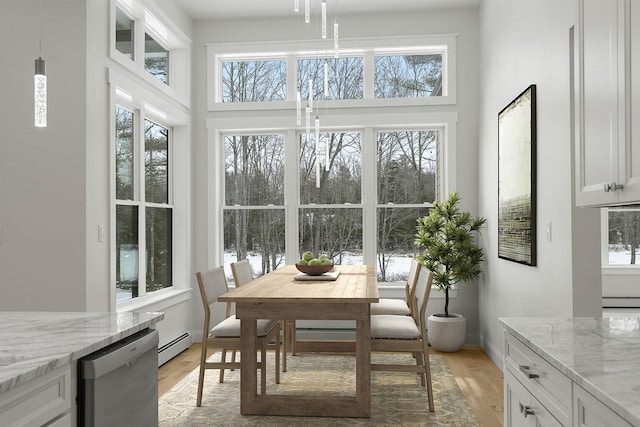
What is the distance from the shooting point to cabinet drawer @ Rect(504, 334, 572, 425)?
1.43 meters

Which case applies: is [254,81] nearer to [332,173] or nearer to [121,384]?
[332,173]

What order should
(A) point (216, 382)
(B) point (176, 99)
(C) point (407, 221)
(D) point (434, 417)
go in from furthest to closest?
(C) point (407, 221) → (B) point (176, 99) → (A) point (216, 382) → (D) point (434, 417)

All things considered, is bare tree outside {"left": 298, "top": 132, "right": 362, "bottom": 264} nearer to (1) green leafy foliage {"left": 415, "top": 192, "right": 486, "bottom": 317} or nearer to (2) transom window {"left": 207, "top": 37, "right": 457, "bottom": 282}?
(2) transom window {"left": 207, "top": 37, "right": 457, "bottom": 282}

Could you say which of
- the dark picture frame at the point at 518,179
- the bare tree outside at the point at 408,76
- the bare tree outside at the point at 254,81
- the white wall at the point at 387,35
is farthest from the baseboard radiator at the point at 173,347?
the bare tree outside at the point at 408,76

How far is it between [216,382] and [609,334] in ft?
10.1

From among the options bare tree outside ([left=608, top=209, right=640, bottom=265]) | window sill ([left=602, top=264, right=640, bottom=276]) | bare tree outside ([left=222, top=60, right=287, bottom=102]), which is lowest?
window sill ([left=602, top=264, right=640, bottom=276])

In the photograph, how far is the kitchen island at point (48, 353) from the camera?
1.35 m

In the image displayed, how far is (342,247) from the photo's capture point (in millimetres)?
5723

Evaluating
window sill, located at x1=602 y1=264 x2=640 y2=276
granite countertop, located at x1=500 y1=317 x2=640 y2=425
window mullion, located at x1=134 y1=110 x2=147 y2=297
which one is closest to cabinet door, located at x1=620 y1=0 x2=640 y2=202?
granite countertop, located at x1=500 y1=317 x2=640 y2=425

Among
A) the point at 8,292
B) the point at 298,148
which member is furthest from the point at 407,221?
the point at 8,292

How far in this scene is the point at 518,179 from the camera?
3.90m

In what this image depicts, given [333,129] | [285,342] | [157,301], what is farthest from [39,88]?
[333,129]

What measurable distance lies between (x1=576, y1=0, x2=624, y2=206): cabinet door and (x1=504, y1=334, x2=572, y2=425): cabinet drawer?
545 millimetres

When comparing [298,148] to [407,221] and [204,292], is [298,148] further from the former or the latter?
[204,292]
